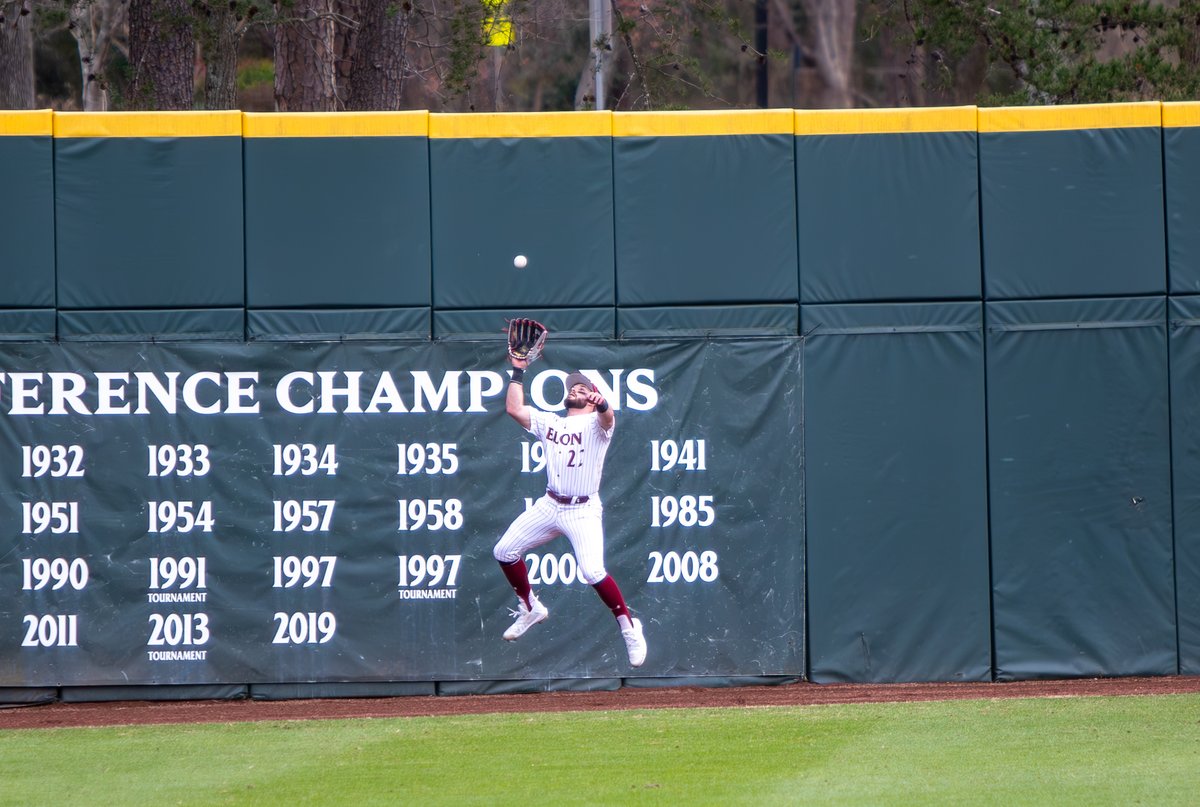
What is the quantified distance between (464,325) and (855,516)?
318 centimetres

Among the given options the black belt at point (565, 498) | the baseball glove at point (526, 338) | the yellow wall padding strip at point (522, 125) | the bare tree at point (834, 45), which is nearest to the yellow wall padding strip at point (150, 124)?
the yellow wall padding strip at point (522, 125)

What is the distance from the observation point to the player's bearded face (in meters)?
9.73

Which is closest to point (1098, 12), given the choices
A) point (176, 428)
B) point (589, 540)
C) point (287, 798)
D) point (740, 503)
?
point (740, 503)

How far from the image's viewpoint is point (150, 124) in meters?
9.64

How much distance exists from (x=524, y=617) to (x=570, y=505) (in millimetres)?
873

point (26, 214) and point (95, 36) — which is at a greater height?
point (95, 36)

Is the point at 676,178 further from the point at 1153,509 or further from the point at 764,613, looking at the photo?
the point at 1153,509

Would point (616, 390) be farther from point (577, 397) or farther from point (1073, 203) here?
point (1073, 203)

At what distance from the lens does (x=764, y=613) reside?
969 cm

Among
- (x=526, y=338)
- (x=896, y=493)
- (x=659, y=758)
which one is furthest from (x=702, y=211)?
(x=659, y=758)

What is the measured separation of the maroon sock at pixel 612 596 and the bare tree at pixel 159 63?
6115 millimetres

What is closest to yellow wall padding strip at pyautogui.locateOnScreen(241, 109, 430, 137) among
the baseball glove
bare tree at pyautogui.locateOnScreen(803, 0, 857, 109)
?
the baseball glove

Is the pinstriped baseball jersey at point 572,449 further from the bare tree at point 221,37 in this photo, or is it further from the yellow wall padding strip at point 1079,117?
the bare tree at point 221,37

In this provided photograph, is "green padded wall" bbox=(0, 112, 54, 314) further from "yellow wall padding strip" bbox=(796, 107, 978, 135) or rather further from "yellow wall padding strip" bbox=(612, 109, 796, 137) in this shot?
"yellow wall padding strip" bbox=(796, 107, 978, 135)
